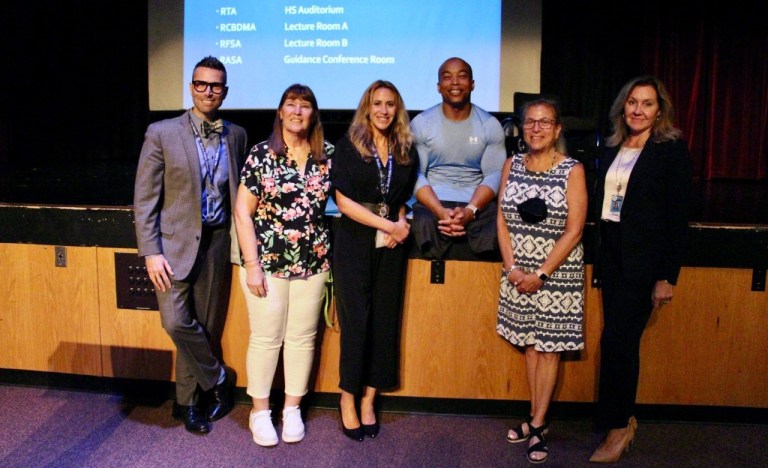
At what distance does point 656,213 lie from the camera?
2.32 metres

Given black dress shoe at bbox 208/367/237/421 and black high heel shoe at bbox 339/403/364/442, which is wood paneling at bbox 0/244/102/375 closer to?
black dress shoe at bbox 208/367/237/421

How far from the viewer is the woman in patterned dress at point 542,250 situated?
2.41m

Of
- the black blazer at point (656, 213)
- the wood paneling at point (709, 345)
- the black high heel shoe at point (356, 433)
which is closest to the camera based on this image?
the black blazer at point (656, 213)

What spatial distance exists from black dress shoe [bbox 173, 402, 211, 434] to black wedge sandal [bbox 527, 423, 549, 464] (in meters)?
1.31

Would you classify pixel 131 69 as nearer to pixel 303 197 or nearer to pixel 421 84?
pixel 421 84

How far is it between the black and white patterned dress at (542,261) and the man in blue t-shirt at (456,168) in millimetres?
192

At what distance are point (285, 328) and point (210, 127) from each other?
2.76 ft

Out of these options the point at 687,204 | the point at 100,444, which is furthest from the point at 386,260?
the point at 100,444

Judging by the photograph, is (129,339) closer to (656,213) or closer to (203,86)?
(203,86)

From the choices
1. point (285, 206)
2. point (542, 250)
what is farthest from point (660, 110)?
point (285, 206)

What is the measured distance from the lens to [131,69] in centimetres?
734

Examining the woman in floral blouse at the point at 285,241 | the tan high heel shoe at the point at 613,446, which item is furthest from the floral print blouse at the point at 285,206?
the tan high heel shoe at the point at 613,446

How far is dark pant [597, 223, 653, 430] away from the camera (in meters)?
2.39

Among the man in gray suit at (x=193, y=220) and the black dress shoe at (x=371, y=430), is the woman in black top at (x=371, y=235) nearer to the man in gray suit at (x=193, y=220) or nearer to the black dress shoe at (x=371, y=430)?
the black dress shoe at (x=371, y=430)
